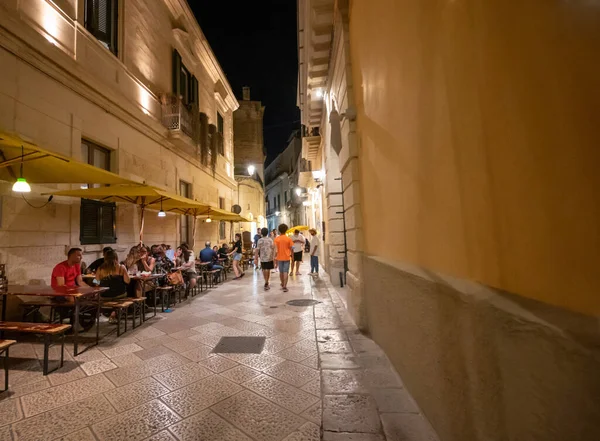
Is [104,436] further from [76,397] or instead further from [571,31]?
[571,31]

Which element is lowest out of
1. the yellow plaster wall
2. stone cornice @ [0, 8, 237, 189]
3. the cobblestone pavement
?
→ the cobblestone pavement

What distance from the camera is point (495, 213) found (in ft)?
4.86

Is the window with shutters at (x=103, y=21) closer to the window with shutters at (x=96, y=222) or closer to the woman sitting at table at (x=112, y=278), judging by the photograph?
the window with shutters at (x=96, y=222)

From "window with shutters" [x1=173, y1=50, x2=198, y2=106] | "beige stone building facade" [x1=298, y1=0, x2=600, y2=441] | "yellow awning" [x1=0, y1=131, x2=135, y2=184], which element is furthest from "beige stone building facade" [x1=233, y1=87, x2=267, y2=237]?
"beige stone building facade" [x1=298, y1=0, x2=600, y2=441]

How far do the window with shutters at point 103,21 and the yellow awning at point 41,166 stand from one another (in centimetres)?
466

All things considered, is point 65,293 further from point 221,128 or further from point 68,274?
point 221,128

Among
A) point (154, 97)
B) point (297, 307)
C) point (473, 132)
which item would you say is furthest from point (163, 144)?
point (473, 132)

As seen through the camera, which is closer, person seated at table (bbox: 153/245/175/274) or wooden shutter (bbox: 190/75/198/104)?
person seated at table (bbox: 153/245/175/274)

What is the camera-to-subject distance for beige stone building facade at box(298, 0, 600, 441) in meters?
1.01

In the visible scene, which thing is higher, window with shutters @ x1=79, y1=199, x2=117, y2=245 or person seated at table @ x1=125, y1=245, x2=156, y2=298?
window with shutters @ x1=79, y1=199, x2=117, y2=245

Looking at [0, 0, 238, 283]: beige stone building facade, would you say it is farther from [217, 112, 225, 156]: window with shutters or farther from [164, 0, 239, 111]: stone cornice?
[217, 112, 225, 156]: window with shutters

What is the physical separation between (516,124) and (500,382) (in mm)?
1149

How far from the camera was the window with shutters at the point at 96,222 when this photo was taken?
740cm

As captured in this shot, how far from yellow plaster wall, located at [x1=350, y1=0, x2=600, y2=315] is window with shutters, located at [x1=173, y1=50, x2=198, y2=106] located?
11.3 metres
